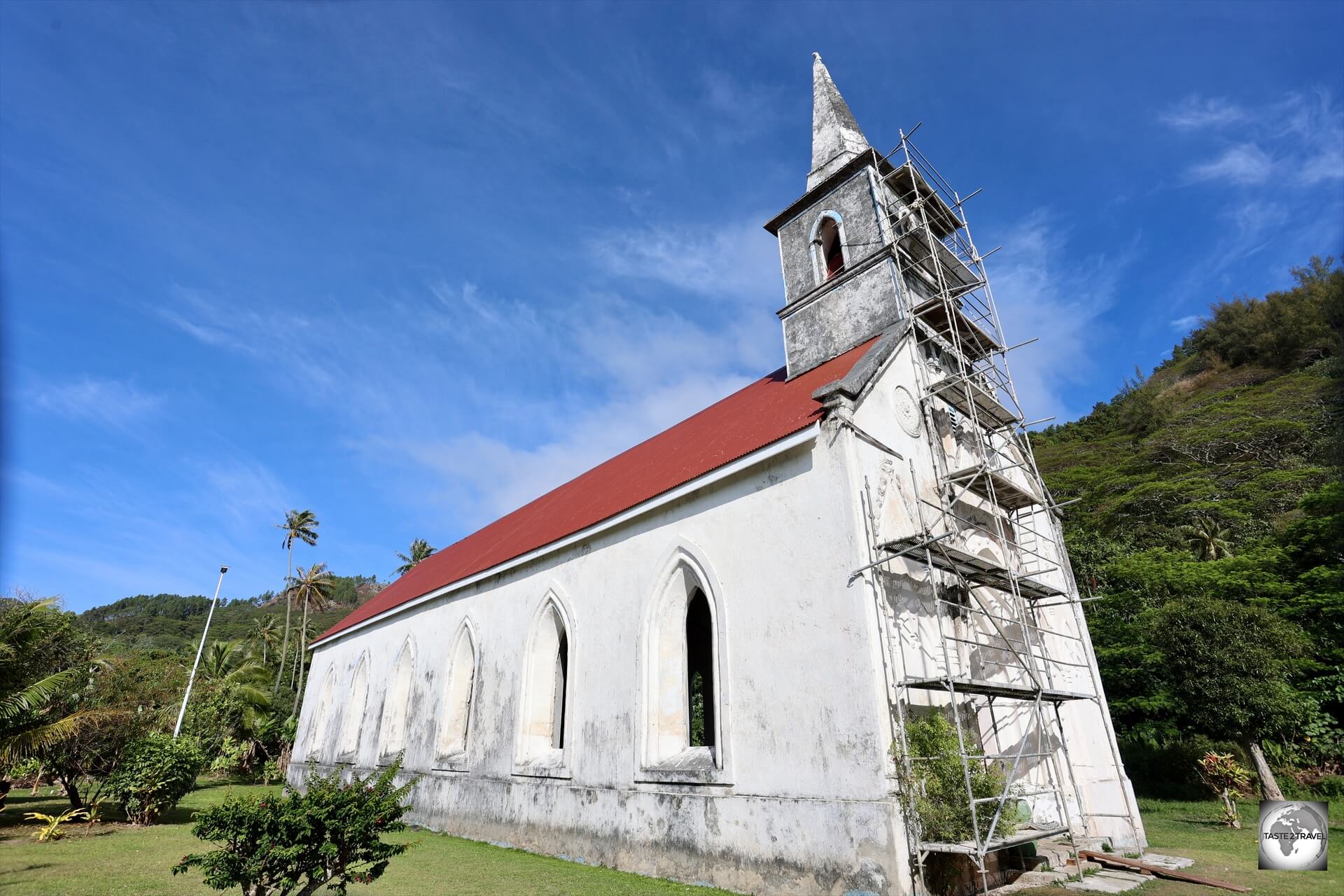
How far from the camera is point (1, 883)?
8320 millimetres

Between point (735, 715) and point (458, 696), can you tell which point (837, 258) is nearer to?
point (735, 715)

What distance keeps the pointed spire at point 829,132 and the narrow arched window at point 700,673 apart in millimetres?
10998

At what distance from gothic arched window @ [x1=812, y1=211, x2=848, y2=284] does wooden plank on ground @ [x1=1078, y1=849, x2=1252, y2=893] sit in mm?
11385

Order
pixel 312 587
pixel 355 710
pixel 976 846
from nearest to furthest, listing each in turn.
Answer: pixel 976 846 < pixel 355 710 < pixel 312 587

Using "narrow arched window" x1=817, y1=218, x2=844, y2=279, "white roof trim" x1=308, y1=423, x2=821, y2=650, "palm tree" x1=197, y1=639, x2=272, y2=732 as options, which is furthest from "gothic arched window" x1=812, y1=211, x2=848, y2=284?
"palm tree" x1=197, y1=639, x2=272, y2=732

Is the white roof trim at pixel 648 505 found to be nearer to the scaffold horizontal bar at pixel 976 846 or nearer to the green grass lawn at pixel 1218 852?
the scaffold horizontal bar at pixel 976 846

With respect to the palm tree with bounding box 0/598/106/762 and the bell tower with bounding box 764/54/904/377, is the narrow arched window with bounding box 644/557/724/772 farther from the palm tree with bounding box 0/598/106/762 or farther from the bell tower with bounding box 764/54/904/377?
the palm tree with bounding box 0/598/106/762

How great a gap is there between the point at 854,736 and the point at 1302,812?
900cm

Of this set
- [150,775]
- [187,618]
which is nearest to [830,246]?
[150,775]

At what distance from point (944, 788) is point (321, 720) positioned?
22511mm

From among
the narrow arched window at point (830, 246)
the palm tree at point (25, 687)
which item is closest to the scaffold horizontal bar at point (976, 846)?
the narrow arched window at point (830, 246)

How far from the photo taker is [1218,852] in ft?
33.9

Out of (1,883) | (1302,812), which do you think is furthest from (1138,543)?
(1,883)

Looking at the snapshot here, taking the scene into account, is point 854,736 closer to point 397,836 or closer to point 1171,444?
point 397,836
